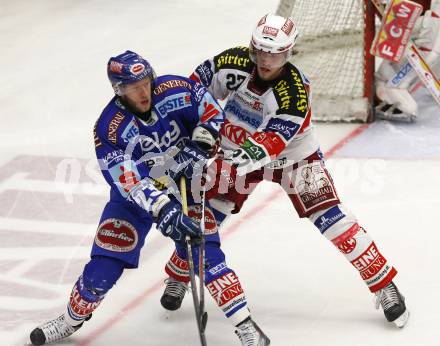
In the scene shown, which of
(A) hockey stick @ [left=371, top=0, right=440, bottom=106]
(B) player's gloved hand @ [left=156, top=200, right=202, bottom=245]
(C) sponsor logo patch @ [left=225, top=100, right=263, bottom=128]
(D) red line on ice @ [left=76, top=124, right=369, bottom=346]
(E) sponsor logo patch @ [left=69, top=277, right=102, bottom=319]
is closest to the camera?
(B) player's gloved hand @ [left=156, top=200, right=202, bottom=245]

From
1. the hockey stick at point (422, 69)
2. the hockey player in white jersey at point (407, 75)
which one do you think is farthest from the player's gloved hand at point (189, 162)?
the hockey player in white jersey at point (407, 75)

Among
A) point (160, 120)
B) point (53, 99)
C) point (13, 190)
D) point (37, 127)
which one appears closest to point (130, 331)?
point (160, 120)

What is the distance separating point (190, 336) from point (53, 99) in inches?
126

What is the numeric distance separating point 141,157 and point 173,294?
2.45ft

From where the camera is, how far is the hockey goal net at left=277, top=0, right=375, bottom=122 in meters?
6.91

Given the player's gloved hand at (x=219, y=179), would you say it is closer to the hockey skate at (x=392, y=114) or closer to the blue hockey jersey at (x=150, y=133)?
the blue hockey jersey at (x=150, y=133)

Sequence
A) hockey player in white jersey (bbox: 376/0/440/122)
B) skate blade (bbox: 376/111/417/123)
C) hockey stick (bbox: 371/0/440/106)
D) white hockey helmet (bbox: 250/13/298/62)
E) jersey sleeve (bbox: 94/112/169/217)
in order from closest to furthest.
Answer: jersey sleeve (bbox: 94/112/169/217)
white hockey helmet (bbox: 250/13/298/62)
hockey stick (bbox: 371/0/440/106)
hockey player in white jersey (bbox: 376/0/440/122)
skate blade (bbox: 376/111/417/123)

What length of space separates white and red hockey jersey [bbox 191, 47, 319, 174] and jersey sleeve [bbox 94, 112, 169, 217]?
0.44 metres

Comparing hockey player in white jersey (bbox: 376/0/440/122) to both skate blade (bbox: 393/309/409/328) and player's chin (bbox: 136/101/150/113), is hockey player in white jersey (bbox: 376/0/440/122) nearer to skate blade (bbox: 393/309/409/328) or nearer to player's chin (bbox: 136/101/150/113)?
skate blade (bbox: 393/309/409/328)

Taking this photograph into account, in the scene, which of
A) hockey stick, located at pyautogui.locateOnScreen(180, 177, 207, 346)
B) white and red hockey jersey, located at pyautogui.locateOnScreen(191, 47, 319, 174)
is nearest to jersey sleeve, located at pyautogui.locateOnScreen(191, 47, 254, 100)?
white and red hockey jersey, located at pyautogui.locateOnScreen(191, 47, 319, 174)

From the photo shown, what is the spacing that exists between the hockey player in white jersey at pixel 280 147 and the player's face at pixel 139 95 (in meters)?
0.42

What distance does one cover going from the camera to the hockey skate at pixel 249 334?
429 centimetres

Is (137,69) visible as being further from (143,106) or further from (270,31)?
(270,31)

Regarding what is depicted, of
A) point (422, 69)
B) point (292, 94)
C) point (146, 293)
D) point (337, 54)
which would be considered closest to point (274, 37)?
point (292, 94)
